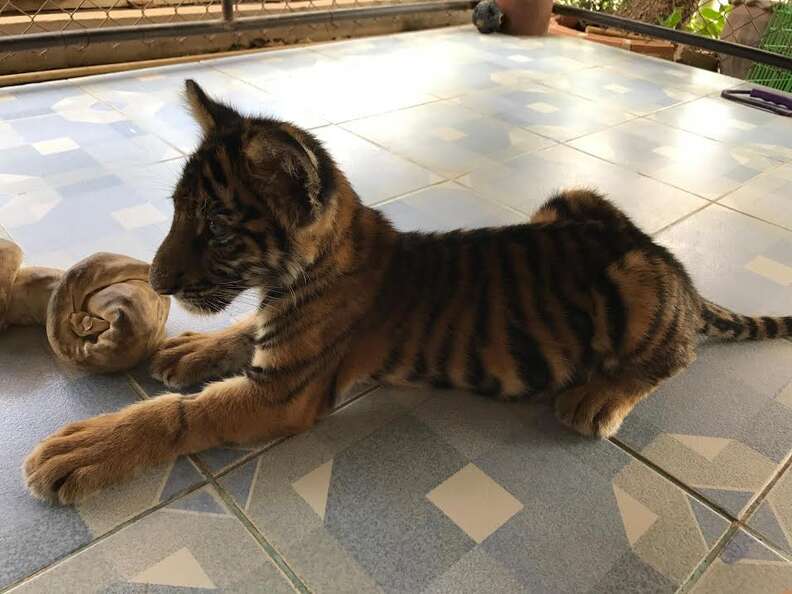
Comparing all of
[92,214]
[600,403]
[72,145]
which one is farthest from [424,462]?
[72,145]

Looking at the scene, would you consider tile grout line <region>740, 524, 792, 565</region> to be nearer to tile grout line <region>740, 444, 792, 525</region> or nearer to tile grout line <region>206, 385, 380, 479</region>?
tile grout line <region>740, 444, 792, 525</region>

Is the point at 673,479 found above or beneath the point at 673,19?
Result: beneath

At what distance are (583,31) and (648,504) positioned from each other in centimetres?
568

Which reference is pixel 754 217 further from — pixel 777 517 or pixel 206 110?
pixel 206 110

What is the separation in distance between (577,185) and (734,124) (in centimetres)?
160

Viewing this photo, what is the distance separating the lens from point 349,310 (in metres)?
1.54

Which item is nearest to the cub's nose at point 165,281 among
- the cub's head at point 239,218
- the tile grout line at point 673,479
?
the cub's head at point 239,218

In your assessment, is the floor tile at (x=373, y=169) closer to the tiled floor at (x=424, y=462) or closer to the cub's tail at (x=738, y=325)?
the tiled floor at (x=424, y=462)

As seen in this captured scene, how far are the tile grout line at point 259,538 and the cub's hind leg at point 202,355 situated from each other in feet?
0.94

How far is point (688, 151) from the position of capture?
3330mm

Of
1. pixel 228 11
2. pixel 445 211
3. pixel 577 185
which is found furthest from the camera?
pixel 228 11

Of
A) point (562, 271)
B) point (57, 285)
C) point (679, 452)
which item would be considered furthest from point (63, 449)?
point (679, 452)

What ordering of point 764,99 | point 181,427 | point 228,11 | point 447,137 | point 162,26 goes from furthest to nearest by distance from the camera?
point 764,99 → point 228,11 → point 162,26 → point 447,137 → point 181,427

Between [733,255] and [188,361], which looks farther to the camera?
[733,255]
